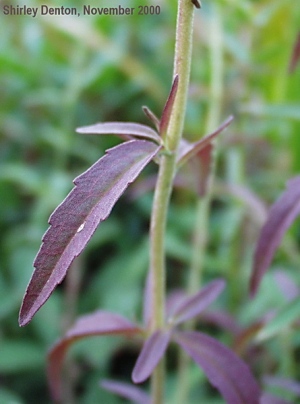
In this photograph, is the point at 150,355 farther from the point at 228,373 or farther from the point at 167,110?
the point at 167,110

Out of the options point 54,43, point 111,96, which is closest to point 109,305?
point 111,96

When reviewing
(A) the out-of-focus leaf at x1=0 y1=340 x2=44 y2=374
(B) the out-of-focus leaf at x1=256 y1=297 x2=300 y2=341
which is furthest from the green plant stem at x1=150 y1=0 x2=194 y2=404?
(A) the out-of-focus leaf at x1=0 y1=340 x2=44 y2=374

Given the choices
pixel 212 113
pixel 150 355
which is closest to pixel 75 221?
pixel 150 355

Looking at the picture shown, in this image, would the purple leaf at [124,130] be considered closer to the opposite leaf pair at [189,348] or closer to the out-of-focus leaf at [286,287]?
the opposite leaf pair at [189,348]

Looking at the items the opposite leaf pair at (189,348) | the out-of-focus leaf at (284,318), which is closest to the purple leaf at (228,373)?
the opposite leaf pair at (189,348)

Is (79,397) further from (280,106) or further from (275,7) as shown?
(275,7)
